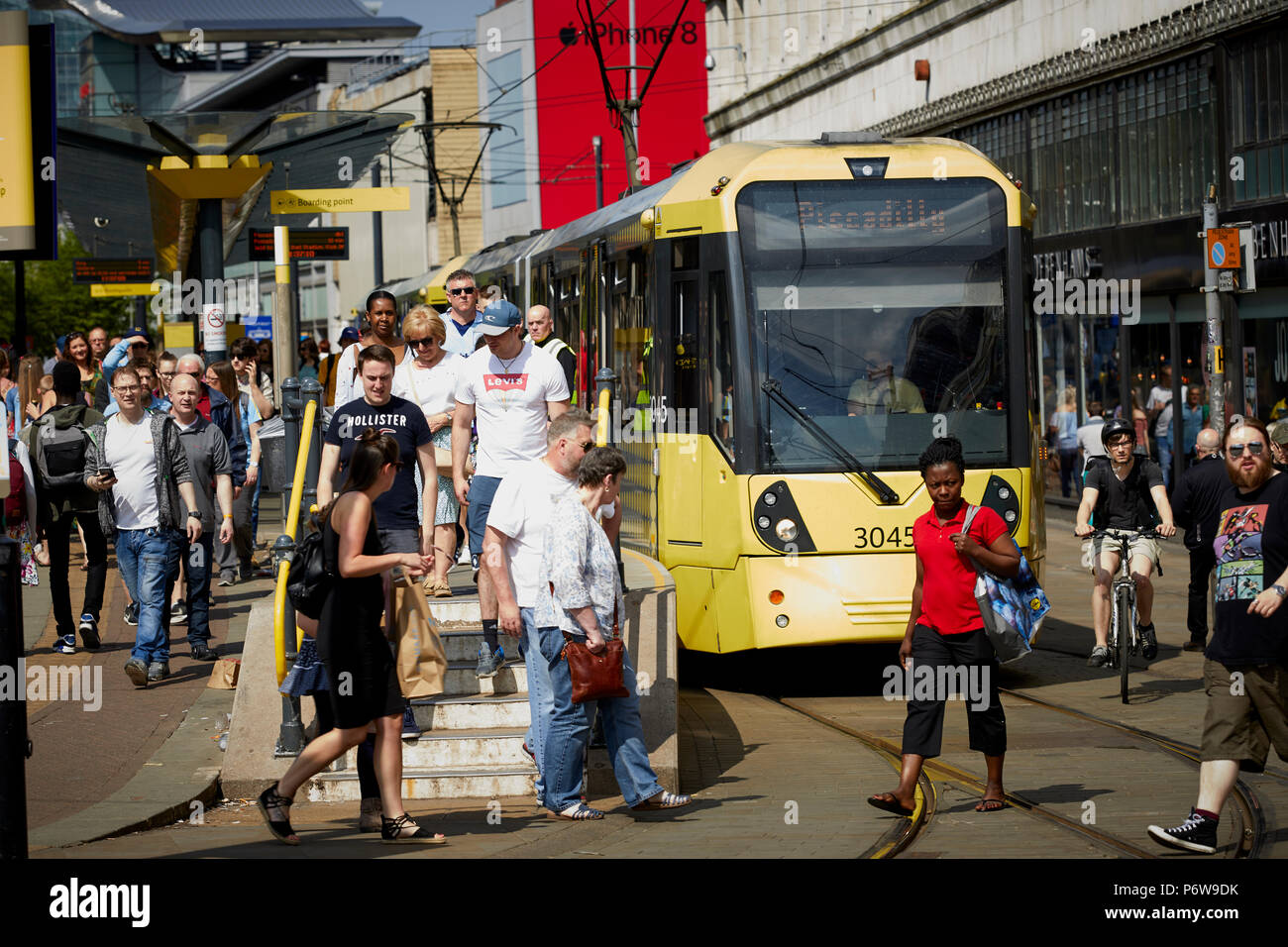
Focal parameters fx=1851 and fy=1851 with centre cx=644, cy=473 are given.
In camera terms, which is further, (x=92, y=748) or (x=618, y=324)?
(x=618, y=324)

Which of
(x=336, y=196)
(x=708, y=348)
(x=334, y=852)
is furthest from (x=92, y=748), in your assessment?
(x=336, y=196)

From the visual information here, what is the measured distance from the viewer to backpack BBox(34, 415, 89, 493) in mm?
12781

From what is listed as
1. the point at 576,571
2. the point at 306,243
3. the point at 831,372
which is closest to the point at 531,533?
the point at 576,571

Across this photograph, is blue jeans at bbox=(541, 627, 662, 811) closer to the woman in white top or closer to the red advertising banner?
the woman in white top

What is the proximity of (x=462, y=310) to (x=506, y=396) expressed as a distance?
7.89ft

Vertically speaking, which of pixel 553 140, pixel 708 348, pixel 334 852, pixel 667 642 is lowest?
pixel 334 852

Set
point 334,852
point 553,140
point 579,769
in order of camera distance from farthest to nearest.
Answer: point 553,140 → point 579,769 → point 334,852

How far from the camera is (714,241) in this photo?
40.1 feet

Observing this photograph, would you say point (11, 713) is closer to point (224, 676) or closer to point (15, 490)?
point (15, 490)

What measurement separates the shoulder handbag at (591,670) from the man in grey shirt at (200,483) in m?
4.62

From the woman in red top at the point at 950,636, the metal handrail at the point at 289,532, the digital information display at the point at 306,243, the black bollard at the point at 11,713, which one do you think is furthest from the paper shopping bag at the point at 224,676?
the digital information display at the point at 306,243

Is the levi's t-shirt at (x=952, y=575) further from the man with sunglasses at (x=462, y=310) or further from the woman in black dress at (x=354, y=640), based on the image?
the man with sunglasses at (x=462, y=310)
